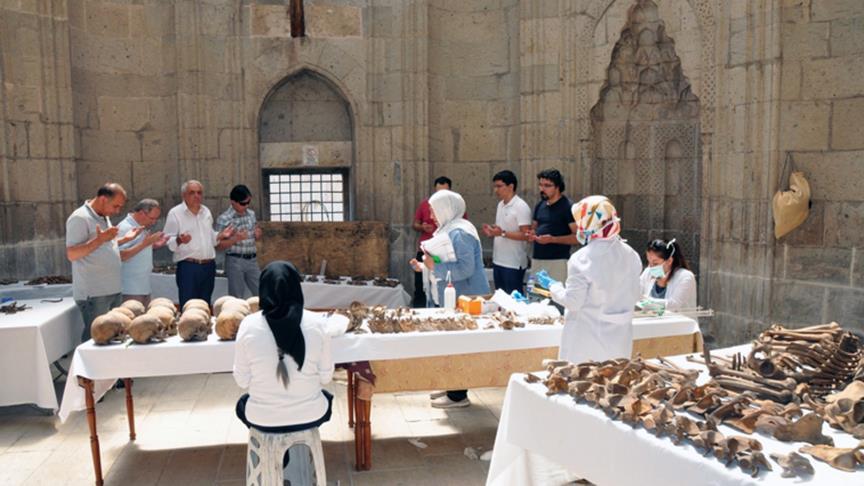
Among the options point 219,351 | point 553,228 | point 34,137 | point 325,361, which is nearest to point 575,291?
point 325,361

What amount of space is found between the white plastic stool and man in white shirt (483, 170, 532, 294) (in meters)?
3.60

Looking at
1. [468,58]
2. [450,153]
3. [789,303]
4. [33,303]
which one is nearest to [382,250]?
[450,153]

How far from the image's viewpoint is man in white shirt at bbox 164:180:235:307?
6.94 metres

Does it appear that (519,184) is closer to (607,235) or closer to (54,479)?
(607,235)

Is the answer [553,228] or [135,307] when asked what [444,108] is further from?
[135,307]

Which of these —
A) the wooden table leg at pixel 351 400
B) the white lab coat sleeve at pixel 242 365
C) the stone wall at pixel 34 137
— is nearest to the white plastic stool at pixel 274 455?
Answer: the white lab coat sleeve at pixel 242 365

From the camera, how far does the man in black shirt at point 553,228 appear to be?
680cm

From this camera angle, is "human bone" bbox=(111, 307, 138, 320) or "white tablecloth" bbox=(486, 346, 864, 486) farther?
"human bone" bbox=(111, 307, 138, 320)

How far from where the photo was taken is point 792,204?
691 cm

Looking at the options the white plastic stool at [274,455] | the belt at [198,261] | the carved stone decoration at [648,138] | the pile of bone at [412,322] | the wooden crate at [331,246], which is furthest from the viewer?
the wooden crate at [331,246]

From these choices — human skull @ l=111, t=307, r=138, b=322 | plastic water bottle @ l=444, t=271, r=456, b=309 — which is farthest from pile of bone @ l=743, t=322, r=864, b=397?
human skull @ l=111, t=307, r=138, b=322

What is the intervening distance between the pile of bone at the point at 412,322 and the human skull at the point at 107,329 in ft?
5.21

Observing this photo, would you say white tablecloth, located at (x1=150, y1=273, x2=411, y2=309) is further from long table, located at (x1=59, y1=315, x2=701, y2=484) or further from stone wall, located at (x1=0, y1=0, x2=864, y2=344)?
long table, located at (x1=59, y1=315, x2=701, y2=484)

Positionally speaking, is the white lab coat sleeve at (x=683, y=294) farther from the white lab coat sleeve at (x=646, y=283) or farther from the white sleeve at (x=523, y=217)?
the white sleeve at (x=523, y=217)
